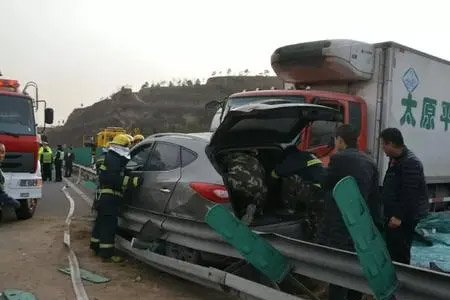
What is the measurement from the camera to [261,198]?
224 inches

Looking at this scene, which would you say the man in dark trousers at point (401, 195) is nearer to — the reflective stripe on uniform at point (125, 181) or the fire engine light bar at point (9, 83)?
the reflective stripe on uniform at point (125, 181)

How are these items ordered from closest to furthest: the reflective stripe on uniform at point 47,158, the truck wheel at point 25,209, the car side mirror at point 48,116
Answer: the truck wheel at point 25,209 < the car side mirror at point 48,116 < the reflective stripe on uniform at point 47,158

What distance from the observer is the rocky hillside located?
52500 mm

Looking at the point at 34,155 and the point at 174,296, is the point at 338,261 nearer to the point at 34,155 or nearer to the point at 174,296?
the point at 174,296

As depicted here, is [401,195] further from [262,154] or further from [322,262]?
[262,154]

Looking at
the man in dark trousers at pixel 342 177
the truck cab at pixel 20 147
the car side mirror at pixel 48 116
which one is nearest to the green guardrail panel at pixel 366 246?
the man in dark trousers at pixel 342 177

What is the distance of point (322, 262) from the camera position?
3.95 m

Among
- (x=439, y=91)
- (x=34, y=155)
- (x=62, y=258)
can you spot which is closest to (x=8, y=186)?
(x=34, y=155)

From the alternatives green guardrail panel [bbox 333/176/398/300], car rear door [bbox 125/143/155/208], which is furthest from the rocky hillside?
green guardrail panel [bbox 333/176/398/300]

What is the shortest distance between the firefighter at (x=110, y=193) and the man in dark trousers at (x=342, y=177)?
9.37 feet

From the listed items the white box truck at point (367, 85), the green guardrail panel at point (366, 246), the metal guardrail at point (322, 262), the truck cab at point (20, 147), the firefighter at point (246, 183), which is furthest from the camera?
the truck cab at point (20, 147)

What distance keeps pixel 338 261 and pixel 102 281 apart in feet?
9.54

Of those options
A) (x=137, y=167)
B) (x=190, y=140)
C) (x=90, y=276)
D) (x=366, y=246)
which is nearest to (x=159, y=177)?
(x=190, y=140)

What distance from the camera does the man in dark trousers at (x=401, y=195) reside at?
4.79m
